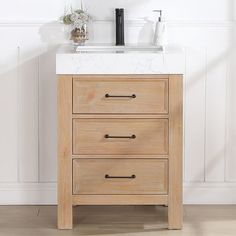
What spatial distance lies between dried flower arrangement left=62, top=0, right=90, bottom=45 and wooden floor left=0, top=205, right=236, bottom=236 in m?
0.88

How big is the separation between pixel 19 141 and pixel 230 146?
1.12 meters

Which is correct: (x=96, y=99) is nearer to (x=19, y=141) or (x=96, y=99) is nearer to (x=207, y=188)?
(x=19, y=141)

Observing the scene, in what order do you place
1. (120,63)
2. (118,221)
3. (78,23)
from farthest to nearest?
1. (78,23)
2. (118,221)
3. (120,63)

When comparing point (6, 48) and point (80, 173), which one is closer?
point (80, 173)

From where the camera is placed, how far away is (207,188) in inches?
149

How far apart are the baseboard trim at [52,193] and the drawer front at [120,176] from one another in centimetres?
49

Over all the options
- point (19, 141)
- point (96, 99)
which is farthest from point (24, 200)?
point (96, 99)

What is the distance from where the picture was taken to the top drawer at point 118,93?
128 inches

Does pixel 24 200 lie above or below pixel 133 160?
below

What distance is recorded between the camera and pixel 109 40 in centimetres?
370

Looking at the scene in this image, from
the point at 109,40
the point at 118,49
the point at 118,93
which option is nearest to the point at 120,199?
the point at 118,93

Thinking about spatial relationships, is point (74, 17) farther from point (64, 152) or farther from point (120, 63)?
point (64, 152)

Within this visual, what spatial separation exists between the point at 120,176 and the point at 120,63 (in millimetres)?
527

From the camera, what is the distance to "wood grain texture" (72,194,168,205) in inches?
131
